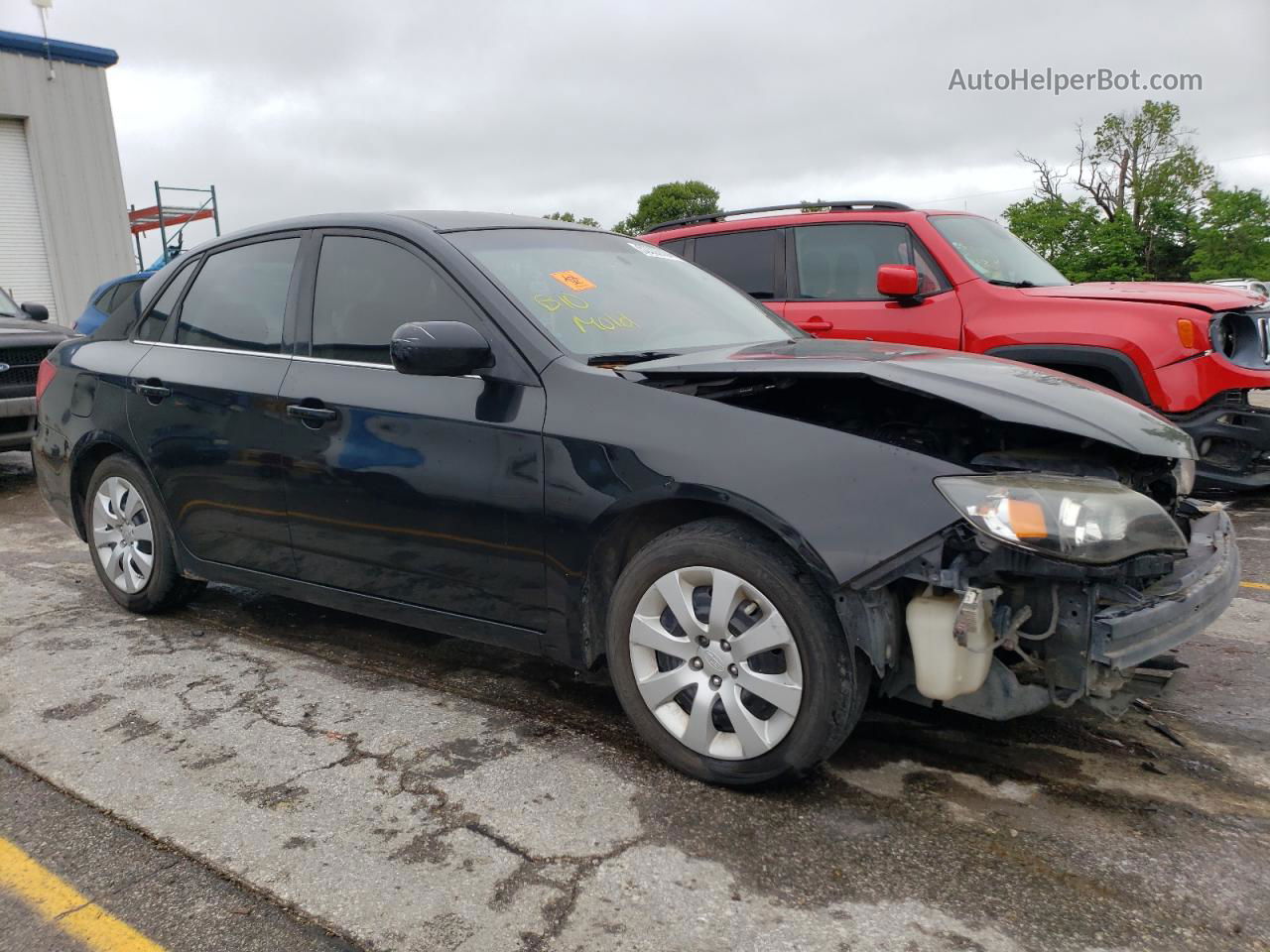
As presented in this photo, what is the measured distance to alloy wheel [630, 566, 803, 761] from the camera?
8.57 ft

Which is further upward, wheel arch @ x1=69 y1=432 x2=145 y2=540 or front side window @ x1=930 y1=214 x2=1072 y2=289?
front side window @ x1=930 y1=214 x2=1072 y2=289

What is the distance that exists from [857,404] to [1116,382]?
3.40 m

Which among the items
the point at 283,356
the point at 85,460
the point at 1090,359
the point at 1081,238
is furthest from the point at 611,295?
the point at 1081,238

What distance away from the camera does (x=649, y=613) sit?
2.81m

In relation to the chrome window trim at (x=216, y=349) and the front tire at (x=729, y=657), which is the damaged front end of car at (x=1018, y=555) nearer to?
the front tire at (x=729, y=657)

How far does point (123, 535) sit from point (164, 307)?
1004 millimetres

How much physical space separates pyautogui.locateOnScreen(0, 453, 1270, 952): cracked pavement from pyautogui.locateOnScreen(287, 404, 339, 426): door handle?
939mm

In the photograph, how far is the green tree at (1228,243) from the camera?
53312mm

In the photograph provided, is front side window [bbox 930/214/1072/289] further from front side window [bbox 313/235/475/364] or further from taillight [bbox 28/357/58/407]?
taillight [bbox 28/357/58/407]

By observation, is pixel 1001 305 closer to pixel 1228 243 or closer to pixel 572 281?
pixel 572 281

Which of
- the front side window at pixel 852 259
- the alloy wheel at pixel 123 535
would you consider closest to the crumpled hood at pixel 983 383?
the alloy wheel at pixel 123 535

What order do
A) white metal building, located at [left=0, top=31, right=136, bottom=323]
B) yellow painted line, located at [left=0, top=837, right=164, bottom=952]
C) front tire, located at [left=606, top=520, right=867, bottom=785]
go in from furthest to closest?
white metal building, located at [left=0, top=31, right=136, bottom=323], front tire, located at [left=606, top=520, right=867, bottom=785], yellow painted line, located at [left=0, top=837, right=164, bottom=952]

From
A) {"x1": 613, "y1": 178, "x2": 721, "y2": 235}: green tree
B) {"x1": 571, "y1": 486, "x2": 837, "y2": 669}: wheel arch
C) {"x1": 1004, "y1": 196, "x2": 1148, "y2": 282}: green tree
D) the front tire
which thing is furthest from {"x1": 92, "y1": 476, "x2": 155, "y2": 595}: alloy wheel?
{"x1": 613, "y1": 178, "x2": 721, "y2": 235}: green tree

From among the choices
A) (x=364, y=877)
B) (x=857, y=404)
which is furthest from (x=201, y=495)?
(x=857, y=404)
